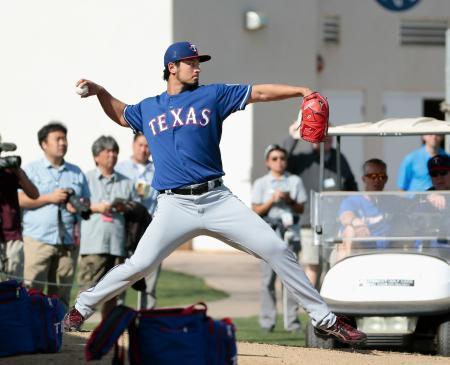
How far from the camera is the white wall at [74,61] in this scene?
66.0 ft

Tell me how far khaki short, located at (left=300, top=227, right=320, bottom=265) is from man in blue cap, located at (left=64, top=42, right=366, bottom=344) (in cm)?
441

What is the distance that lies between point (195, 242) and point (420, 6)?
5958 mm

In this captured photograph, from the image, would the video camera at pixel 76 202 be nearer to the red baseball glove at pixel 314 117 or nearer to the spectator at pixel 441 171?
the spectator at pixel 441 171

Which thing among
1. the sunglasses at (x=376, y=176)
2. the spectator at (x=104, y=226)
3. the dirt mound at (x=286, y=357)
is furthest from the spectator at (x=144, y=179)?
the dirt mound at (x=286, y=357)

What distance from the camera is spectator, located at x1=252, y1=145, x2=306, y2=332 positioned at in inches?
522

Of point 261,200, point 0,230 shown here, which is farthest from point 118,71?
point 0,230

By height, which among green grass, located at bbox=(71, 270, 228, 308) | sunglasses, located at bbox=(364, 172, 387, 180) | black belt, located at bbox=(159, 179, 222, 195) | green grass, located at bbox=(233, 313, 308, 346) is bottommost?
green grass, located at bbox=(71, 270, 228, 308)

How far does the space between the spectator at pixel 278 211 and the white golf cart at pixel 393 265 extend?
2.47m

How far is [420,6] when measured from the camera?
933 inches

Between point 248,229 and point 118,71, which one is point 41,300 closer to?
point 248,229

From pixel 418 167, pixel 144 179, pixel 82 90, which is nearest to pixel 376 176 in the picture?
pixel 144 179

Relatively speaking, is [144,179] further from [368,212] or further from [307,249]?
[368,212]

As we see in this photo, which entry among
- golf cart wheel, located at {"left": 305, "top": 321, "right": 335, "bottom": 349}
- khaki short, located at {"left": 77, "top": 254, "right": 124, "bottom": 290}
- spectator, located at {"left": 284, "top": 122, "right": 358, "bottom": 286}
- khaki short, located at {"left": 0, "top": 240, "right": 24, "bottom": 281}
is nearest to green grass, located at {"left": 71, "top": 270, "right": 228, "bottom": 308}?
spectator, located at {"left": 284, "top": 122, "right": 358, "bottom": 286}

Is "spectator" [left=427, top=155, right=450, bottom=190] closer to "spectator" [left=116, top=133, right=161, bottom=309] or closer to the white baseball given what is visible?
"spectator" [left=116, top=133, right=161, bottom=309]
